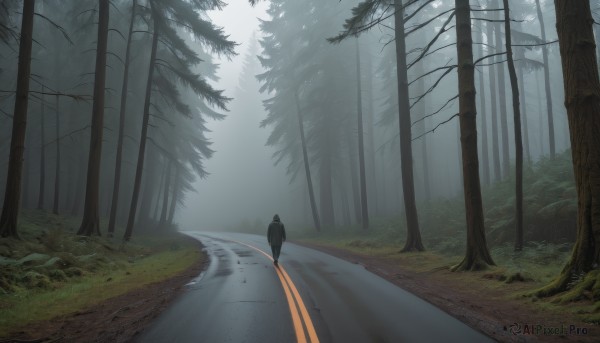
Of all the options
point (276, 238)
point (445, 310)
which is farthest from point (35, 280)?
point (445, 310)

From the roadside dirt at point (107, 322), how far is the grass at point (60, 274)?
341 millimetres

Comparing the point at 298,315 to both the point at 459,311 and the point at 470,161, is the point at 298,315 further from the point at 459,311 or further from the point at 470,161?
the point at 470,161

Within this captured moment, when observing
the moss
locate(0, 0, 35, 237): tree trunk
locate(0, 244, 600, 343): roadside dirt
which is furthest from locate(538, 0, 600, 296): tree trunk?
locate(0, 0, 35, 237): tree trunk

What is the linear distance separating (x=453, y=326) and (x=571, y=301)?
233cm

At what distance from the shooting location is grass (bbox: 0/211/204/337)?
718 cm

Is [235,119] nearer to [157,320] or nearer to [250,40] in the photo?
[250,40]

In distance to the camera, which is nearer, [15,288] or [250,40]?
[15,288]

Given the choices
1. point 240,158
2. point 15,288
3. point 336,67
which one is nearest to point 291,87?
point 336,67

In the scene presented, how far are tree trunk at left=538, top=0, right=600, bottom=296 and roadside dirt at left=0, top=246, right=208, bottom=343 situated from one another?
7353 mm

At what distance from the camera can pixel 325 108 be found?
29.1 meters

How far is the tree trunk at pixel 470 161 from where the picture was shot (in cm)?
1069

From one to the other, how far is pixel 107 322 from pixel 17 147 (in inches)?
364

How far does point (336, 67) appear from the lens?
28.6 meters

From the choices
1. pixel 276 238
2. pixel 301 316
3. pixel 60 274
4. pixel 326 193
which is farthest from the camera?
pixel 326 193
